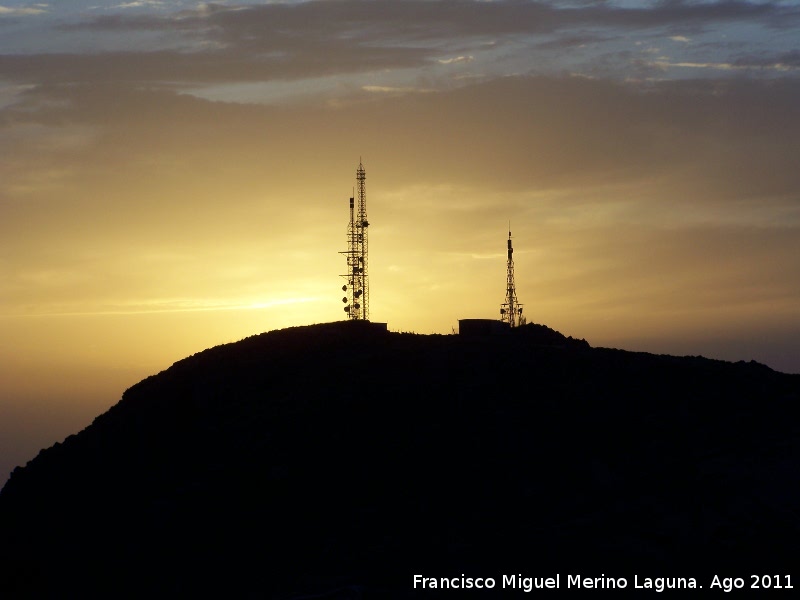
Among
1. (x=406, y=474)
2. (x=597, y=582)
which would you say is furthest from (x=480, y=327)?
(x=597, y=582)

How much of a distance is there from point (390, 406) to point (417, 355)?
554cm

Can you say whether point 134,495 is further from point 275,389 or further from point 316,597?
point 316,597

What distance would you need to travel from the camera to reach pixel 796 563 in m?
40.6

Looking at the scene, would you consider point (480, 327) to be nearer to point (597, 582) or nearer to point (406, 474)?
point (406, 474)

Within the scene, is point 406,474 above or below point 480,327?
below

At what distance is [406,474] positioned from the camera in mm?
48500

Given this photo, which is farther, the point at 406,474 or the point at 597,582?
the point at 406,474

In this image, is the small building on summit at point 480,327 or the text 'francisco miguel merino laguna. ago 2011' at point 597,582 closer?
the text 'francisco miguel merino laguna. ago 2011' at point 597,582

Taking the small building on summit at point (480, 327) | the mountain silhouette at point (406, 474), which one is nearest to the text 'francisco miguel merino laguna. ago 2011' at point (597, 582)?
the mountain silhouette at point (406, 474)

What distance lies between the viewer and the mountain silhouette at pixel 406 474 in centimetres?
4259

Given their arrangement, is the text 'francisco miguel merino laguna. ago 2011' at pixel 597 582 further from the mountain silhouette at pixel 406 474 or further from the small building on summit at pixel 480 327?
the small building on summit at pixel 480 327

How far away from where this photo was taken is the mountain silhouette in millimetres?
42594

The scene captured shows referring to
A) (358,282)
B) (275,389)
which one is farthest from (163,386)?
(358,282)

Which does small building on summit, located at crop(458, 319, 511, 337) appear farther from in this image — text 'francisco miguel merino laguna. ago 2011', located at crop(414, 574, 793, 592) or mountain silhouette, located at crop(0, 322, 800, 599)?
text 'francisco miguel merino laguna. ago 2011', located at crop(414, 574, 793, 592)
